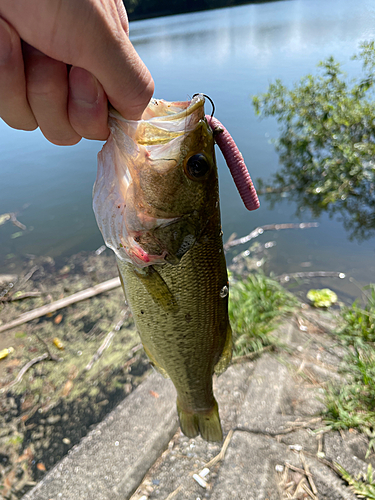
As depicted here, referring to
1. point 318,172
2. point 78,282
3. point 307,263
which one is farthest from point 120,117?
point 318,172

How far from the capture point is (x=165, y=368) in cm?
175

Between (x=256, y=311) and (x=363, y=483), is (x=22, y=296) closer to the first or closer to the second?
(x=256, y=311)

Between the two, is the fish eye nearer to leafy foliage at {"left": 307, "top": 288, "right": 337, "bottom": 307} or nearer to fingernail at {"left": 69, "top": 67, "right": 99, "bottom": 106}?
fingernail at {"left": 69, "top": 67, "right": 99, "bottom": 106}

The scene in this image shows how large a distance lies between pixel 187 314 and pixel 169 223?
0.43 meters

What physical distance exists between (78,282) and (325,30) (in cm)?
1952

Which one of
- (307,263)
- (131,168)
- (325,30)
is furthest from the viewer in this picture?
(325,30)

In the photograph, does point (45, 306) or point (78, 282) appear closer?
point (45, 306)

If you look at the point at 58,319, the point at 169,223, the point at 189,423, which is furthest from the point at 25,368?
the point at 169,223

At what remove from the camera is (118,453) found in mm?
2432

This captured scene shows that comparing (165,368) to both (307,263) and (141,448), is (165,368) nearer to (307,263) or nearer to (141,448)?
(141,448)

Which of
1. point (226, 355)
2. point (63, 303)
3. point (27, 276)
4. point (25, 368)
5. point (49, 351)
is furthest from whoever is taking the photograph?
point (27, 276)

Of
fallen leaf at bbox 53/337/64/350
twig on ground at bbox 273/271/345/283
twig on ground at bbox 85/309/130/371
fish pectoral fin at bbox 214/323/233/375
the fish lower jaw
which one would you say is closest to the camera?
the fish lower jaw

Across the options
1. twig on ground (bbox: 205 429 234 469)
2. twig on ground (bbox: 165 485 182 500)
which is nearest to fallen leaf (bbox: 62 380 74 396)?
twig on ground (bbox: 165 485 182 500)

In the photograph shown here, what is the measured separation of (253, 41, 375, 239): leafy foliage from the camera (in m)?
5.90
